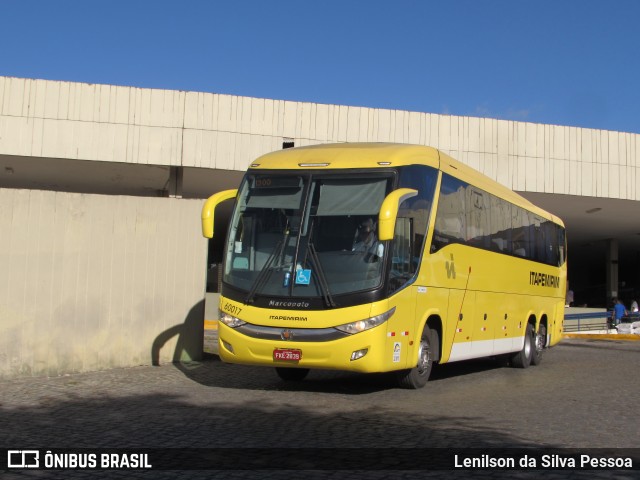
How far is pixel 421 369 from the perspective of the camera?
11.9 metres

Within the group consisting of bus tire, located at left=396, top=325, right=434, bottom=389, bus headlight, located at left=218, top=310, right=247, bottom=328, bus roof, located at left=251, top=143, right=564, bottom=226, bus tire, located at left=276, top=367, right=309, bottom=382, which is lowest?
bus tire, located at left=276, top=367, right=309, bottom=382

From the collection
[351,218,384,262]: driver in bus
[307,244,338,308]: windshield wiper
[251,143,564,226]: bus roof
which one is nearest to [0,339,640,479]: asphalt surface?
[307,244,338,308]: windshield wiper

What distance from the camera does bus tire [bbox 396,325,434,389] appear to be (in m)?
11.7

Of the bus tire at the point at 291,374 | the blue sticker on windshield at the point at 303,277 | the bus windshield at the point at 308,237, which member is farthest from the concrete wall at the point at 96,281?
the blue sticker on windshield at the point at 303,277

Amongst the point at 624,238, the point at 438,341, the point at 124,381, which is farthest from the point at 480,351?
the point at 624,238

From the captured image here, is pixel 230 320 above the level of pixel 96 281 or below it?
below

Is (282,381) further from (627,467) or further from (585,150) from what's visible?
(585,150)

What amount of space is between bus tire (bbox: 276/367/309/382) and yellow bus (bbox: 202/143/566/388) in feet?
0.10

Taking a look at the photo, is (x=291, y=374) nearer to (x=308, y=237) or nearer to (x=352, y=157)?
(x=308, y=237)

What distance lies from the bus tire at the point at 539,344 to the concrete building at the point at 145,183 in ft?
24.8

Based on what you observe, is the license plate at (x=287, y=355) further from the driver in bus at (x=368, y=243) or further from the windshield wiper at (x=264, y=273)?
the driver in bus at (x=368, y=243)

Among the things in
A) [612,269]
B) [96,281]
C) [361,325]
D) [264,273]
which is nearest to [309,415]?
[361,325]

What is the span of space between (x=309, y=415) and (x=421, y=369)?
10.2 ft

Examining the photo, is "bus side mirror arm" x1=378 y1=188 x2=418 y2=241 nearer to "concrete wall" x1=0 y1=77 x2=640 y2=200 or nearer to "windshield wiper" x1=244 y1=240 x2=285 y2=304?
"windshield wiper" x1=244 y1=240 x2=285 y2=304
